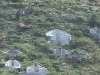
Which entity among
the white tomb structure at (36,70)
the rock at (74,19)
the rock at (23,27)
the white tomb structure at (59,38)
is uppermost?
the rock at (74,19)

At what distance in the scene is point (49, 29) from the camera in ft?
165

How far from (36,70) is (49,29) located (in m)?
8.65

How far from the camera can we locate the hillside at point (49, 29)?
144 ft

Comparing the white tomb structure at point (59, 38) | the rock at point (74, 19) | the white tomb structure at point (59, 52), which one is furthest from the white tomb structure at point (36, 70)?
the rock at point (74, 19)

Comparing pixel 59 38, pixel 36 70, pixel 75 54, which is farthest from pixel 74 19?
pixel 36 70

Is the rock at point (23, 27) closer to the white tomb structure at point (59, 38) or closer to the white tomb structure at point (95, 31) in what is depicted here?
the white tomb structure at point (59, 38)

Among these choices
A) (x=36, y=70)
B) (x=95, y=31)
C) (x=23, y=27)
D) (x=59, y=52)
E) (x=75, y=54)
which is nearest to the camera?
(x=36, y=70)

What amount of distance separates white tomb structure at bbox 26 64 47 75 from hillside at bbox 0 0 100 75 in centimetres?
55

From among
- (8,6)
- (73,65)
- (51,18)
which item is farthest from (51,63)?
(8,6)

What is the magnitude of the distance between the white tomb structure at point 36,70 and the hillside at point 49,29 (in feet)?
1.81

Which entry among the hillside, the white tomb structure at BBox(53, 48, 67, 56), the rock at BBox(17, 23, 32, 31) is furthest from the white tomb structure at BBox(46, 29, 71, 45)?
the rock at BBox(17, 23, 32, 31)

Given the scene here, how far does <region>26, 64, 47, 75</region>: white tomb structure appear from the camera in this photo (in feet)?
138

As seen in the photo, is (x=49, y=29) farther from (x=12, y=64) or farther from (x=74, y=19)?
(x=12, y=64)

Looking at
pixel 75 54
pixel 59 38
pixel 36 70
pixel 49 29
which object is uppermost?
pixel 49 29
